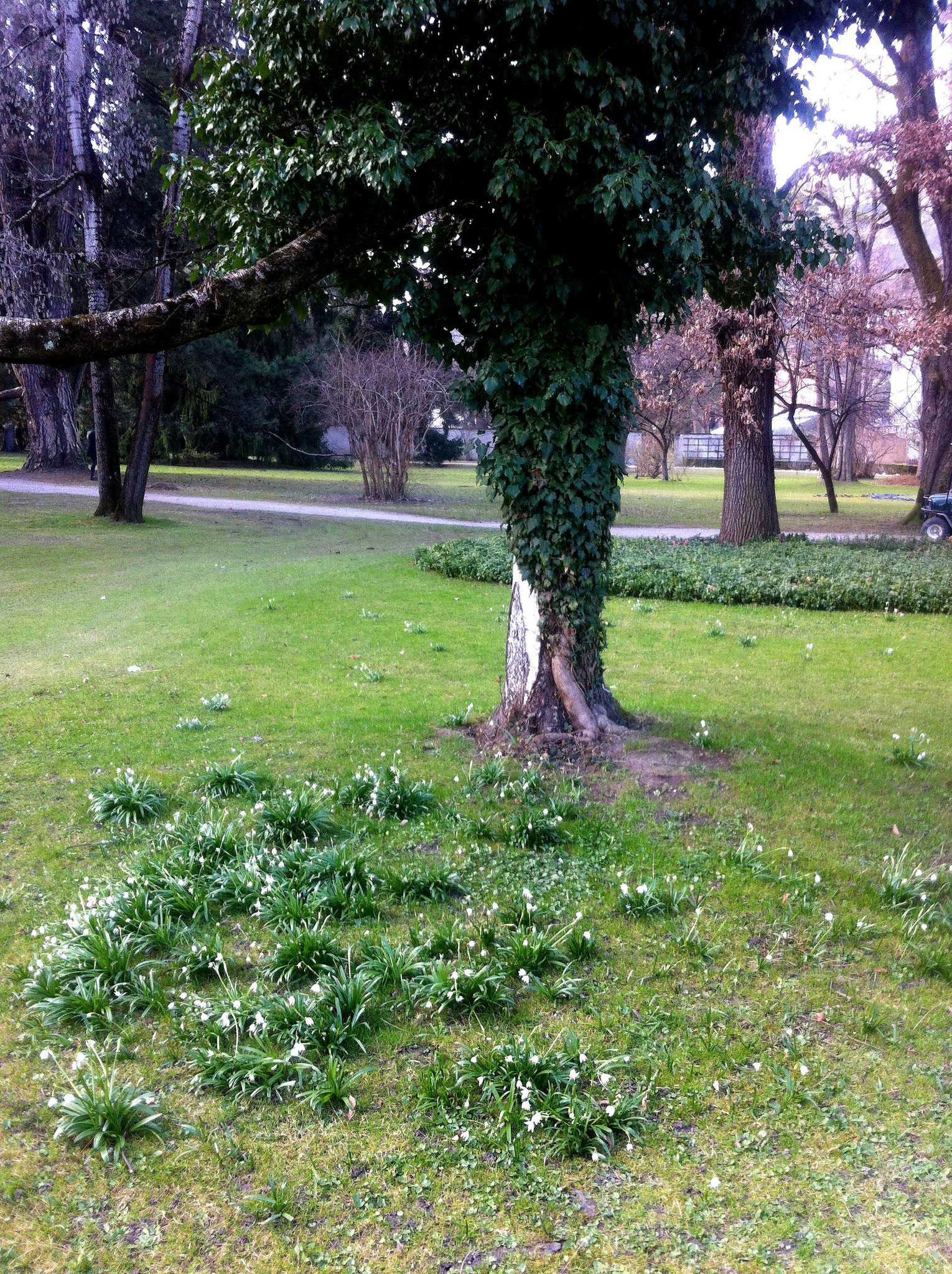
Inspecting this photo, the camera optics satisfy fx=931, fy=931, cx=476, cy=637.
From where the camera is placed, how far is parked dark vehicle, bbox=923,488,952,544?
1986 centimetres

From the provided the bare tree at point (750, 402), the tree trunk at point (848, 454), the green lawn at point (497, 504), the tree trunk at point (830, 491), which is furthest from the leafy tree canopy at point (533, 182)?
the tree trunk at point (848, 454)

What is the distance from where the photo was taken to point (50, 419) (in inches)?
1152

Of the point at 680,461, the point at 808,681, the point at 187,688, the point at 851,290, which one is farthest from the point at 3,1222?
the point at 680,461

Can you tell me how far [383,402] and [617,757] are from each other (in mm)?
21598

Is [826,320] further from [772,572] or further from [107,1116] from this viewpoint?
[107,1116]

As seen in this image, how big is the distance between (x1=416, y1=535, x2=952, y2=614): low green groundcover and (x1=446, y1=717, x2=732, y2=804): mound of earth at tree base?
497 cm

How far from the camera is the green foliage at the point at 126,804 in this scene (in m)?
5.16

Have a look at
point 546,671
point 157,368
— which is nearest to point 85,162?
point 157,368

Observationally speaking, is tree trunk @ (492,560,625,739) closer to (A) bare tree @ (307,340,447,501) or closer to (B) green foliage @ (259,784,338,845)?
(B) green foliage @ (259,784,338,845)

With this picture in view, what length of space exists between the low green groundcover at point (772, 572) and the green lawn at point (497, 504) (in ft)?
21.4

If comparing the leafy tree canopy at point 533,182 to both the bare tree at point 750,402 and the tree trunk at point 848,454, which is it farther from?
the tree trunk at point 848,454

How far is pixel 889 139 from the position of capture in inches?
723

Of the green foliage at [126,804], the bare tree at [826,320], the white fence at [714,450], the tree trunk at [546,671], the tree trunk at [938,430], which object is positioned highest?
the white fence at [714,450]

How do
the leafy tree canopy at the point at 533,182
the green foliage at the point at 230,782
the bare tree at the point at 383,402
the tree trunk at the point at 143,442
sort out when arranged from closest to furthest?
the leafy tree canopy at the point at 533,182 < the green foliage at the point at 230,782 < the tree trunk at the point at 143,442 < the bare tree at the point at 383,402
